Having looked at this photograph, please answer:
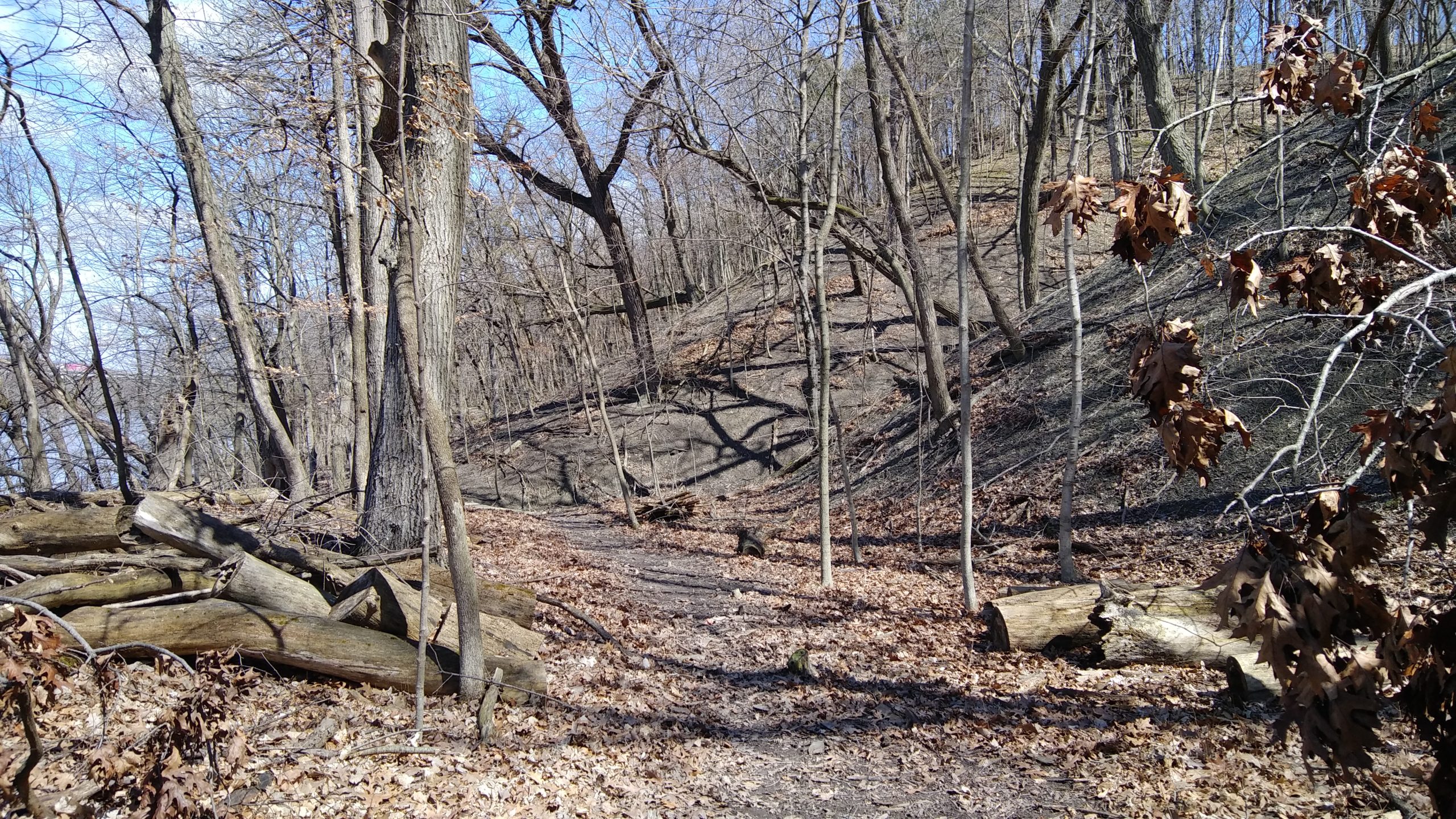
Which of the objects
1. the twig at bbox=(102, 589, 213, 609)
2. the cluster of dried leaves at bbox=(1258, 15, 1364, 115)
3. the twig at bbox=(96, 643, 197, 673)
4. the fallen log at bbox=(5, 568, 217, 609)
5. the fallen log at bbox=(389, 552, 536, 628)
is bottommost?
the fallen log at bbox=(389, 552, 536, 628)

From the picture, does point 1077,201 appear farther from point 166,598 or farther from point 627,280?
point 627,280

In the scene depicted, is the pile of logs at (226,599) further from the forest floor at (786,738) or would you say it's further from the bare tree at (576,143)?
the bare tree at (576,143)

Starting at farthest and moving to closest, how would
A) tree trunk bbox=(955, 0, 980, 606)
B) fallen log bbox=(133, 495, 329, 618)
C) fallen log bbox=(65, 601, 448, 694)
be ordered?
1. tree trunk bbox=(955, 0, 980, 606)
2. fallen log bbox=(133, 495, 329, 618)
3. fallen log bbox=(65, 601, 448, 694)

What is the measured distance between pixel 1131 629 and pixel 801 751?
2843 millimetres

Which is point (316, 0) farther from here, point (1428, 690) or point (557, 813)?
point (1428, 690)

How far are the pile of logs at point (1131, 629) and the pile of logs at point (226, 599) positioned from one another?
403 cm

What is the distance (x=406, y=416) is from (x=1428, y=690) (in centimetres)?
765

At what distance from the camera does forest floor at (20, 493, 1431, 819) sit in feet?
15.1

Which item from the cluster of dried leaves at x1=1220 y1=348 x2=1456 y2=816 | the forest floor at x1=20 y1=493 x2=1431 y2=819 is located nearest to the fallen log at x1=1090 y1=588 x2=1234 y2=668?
the forest floor at x1=20 y1=493 x2=1431 y2=819

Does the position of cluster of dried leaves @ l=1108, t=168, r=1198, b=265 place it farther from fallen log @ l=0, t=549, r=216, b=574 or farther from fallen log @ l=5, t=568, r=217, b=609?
fallen log @ l=0, t=549, r=216, b=574

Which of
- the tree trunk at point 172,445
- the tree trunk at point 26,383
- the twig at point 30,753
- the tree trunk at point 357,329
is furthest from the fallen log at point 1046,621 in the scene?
the tree trunk at point 26,383

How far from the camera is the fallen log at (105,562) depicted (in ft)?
18.5

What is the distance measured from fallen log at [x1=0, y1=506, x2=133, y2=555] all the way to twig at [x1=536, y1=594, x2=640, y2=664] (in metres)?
3.26

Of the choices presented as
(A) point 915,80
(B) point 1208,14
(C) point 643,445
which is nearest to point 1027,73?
(A) point 915,80
